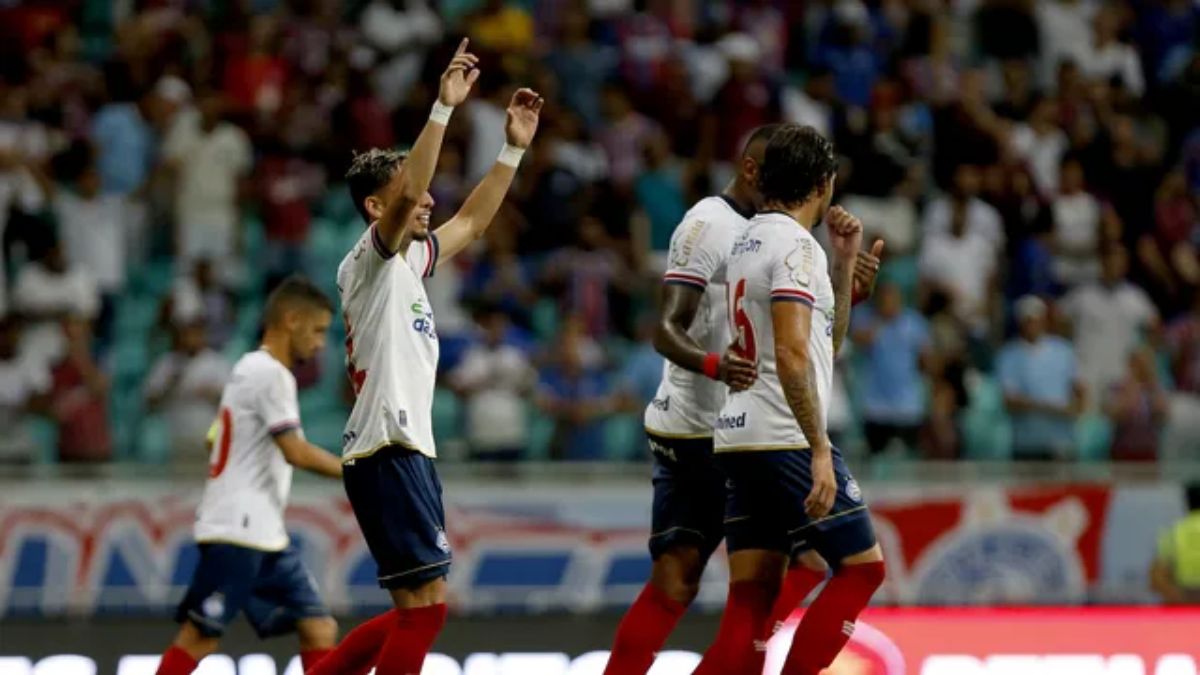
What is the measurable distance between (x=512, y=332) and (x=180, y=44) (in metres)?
4.20

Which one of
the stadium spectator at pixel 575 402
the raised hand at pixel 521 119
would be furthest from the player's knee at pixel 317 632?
the stadium spectator at pixel 575 402

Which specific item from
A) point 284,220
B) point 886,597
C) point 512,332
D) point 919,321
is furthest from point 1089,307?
point 284,220

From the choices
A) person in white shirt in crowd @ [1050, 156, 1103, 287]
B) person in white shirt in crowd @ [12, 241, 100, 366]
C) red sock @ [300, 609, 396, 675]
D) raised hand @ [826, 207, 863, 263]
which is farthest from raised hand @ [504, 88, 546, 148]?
person in white shirt in crowd @ [1050, 156, 1103, 287]

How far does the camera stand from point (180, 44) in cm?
1756

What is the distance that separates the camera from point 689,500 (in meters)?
8.64

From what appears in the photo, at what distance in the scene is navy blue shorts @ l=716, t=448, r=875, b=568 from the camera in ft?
25.8

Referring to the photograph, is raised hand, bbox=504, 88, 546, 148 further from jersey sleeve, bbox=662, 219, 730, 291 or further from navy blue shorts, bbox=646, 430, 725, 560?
navy blue shorts, bbox=646, 430, 725, 560

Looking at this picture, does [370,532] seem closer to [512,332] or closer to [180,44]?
[512,332]

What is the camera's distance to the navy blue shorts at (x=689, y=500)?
861 cm

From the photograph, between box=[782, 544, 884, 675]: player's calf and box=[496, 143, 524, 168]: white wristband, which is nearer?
box=[782, 544, 884, 675]: player's calf

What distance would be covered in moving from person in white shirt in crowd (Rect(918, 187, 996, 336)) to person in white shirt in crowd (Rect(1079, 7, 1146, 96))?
3055 millimetres

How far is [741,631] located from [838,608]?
41cm

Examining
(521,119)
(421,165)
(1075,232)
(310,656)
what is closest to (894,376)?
(1075,232)

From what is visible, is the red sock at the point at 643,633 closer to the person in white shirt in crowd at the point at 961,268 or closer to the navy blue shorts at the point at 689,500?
the navy blue shorts at the point at 689,500
